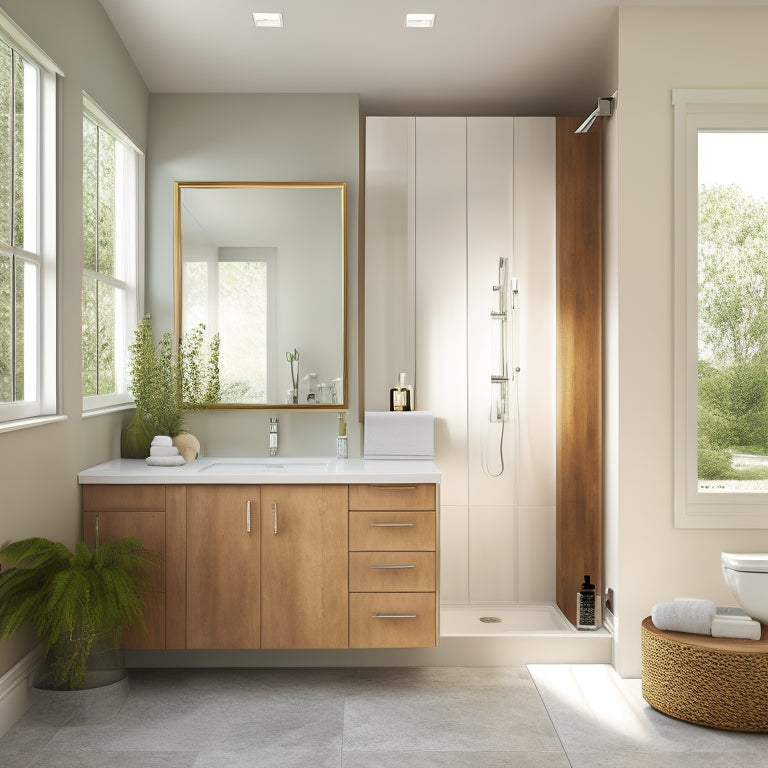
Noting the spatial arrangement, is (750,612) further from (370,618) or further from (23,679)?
(23,679)

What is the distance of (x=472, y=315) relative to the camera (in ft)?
13.4

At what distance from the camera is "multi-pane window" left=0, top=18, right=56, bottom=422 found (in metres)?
2.79

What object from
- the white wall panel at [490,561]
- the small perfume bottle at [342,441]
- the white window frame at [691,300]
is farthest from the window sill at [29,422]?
the white window frame at [691,300]

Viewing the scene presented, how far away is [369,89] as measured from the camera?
4082 mm

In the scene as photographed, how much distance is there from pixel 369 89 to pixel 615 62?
125cm

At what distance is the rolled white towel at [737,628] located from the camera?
2.87 metres

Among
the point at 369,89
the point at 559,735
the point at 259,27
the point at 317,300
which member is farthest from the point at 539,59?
the point at 559,735

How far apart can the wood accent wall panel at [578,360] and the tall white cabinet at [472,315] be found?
0.11 metres

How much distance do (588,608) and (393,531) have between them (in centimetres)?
101

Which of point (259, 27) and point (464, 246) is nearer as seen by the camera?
point (259, 27)

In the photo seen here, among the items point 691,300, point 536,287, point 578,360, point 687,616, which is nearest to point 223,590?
point 687,616

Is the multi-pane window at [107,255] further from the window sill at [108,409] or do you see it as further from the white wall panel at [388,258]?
the white wall panel at [388,258]

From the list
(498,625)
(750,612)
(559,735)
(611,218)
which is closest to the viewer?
(559,735)

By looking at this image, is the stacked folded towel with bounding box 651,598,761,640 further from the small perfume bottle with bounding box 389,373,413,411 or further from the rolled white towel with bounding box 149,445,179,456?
the rolled white towel with bounding box 149,445,179,456
